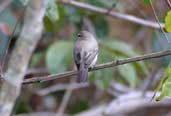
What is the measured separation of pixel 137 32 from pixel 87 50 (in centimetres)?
255

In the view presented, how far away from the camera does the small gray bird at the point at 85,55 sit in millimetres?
3986

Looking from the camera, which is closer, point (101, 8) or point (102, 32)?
point (101, 8)

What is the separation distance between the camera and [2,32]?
498 centimetres

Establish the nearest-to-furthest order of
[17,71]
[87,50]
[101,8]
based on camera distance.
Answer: [17,71] < [87,50] < [101,8]

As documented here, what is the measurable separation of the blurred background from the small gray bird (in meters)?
0.27

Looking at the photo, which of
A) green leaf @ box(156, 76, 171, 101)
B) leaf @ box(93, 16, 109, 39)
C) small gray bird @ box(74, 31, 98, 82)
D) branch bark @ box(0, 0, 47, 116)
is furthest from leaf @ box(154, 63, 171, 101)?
leaf @ box(93, 16, 109, 39)

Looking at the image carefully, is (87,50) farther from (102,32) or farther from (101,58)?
(102,32)

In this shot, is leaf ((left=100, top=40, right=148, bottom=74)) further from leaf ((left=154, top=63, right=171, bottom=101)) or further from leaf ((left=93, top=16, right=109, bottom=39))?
leaf ((left=154, top=63, right=171, bottom=101))

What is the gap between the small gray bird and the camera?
13.1ft

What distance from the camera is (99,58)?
486cm

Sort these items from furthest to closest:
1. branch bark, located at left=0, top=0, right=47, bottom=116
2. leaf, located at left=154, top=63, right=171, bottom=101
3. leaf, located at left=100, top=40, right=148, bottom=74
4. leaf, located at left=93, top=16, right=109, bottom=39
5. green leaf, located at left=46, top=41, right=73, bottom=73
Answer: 1. leaf, located at left=93, top=16, right=109, bottom=39
2. leaf, located at left=100, top=40, right=148, bottom=74
3. green leaf, located at left=46, top=41, right=73, bottom=73
4. leaf, located at left=154, top=63, right=171, bottom=101
5. branch bark, located at left=0, top=0, right=47, bottom=116

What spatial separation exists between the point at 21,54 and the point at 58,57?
2.34 m

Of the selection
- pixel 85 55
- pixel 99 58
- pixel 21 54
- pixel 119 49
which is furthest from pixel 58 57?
pixel 21 54

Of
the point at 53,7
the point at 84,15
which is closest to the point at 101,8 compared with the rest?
the point at 84,15
